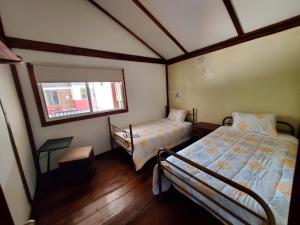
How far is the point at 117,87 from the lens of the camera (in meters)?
3.21

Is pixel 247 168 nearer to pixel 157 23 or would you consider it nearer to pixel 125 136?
pixel 125 136

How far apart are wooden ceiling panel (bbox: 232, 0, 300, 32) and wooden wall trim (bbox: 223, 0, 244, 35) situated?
0.13 ft

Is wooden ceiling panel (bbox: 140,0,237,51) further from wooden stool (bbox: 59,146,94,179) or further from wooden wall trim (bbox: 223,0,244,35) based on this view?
wooden stool (bbox: 59,146,94,179)

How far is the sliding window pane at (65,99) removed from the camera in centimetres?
238

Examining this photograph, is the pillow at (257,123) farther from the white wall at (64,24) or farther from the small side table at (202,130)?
the white wall at (64,24)

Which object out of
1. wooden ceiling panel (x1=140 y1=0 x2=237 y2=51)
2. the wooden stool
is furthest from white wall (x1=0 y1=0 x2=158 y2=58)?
the wooden stool

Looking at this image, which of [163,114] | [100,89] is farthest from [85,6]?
[163,114]

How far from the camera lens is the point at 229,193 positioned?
43.1 inches

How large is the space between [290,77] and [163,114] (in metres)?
2.79

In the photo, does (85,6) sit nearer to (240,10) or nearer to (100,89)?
(100,89)

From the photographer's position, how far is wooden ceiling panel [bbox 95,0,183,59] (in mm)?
2441

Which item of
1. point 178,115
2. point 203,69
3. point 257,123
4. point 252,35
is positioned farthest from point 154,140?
point 252,35

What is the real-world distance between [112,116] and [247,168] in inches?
102

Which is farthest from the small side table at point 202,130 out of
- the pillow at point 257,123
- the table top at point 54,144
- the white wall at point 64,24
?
the table top at point 54,144
